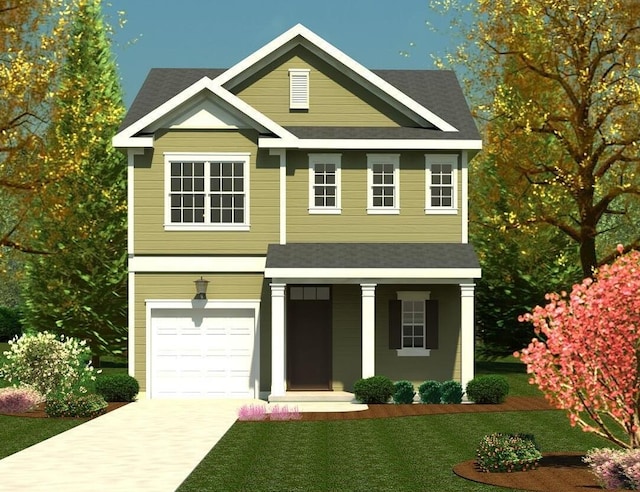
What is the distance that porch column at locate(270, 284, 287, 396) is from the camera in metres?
28.7

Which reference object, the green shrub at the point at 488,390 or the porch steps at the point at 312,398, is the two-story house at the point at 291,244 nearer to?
the porch steps at the point at 312,398

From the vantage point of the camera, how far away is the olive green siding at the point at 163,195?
30000 millimetres

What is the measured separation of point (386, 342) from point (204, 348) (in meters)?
4.98

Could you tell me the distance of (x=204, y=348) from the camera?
1192 inches

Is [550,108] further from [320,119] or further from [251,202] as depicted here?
[251,202]

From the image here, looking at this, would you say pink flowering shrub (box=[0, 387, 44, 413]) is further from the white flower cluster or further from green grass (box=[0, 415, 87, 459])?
the white flower cluster

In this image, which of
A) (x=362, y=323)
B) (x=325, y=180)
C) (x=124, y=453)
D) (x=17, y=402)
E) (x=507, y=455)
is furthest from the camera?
(x=325, y=180)

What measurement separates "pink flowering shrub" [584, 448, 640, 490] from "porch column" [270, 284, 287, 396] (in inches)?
558

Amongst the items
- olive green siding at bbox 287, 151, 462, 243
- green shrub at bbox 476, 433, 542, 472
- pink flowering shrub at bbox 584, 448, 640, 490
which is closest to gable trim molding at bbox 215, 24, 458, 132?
olive green siding at bbox 287, 151, 462, 243

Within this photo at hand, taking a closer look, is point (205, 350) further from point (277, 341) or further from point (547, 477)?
point (547, 477)

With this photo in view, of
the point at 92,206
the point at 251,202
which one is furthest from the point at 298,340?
the point at 92,206

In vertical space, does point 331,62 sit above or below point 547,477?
above

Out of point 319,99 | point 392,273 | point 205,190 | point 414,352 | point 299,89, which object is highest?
point 299,89

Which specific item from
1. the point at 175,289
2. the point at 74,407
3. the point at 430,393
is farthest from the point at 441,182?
the point at 74,407
